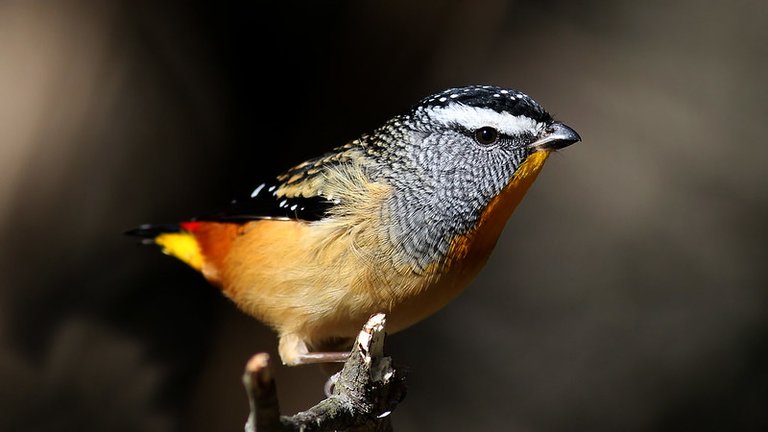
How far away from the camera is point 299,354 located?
3.77 metres

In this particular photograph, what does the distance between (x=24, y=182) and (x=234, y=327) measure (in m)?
1.56

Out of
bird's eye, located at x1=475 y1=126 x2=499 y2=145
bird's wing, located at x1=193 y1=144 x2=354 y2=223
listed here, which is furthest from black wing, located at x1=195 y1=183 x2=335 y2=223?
bird's eye, located at x1=475 y1=126 x2=499 y2=145

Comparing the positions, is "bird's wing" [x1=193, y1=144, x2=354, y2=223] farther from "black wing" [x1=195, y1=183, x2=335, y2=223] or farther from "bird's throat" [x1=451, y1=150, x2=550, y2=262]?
"bird's throat" [x1=451, y1=150, x2=550, y2=262]

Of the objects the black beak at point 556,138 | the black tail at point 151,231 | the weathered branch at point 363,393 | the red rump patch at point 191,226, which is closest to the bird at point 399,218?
the black beak at point 556,138

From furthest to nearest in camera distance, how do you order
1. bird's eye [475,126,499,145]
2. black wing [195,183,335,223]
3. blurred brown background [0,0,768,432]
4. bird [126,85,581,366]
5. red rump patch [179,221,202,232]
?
1. blurred brown background [0,0,768,432]
2. red rump patch [179,221,202,232]
3. black wing [195,183,335,223]
4. bird's eye [475,126,499,145]
5. bird [126,85,581,366]

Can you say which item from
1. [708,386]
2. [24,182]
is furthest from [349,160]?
[708,386]

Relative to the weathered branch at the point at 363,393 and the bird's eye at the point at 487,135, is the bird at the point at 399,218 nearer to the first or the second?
the bird's eye at the point at 487,135

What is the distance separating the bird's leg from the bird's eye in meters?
1.04

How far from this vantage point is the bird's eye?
355cm

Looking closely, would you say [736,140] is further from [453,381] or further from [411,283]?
[411,283]

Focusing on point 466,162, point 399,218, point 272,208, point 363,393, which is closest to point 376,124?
point 272,208

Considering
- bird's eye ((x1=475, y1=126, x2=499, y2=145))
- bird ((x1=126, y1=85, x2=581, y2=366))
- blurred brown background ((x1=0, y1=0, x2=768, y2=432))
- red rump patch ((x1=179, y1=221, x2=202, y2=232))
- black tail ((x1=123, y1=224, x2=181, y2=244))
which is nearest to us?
bird ((x1=126, y1=85, x2=581, y2=366))

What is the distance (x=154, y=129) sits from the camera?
5566 mm

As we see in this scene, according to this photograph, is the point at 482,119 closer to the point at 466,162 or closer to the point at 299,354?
the point at 466,162
